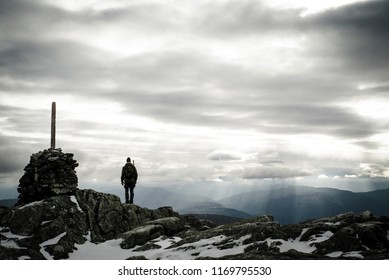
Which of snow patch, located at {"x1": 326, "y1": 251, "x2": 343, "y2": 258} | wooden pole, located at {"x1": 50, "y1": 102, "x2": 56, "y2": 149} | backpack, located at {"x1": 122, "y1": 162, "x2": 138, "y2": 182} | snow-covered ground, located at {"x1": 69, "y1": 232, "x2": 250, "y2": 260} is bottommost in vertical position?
snow-covered ground, located at {"x1": 69, "y1": 232, "x2": 250, "y2": 260}

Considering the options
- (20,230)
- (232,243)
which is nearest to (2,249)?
(20,230)

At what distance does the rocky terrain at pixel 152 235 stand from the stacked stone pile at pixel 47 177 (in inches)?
59.0

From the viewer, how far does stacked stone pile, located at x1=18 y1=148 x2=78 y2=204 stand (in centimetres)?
3278

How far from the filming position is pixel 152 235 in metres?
28.8

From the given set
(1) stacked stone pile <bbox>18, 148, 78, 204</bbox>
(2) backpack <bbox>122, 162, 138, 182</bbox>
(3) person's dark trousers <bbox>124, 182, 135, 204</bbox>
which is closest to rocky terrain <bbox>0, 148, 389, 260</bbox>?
(1) stacked stone pile <bbox>18, 148, 78, 204</bbox>

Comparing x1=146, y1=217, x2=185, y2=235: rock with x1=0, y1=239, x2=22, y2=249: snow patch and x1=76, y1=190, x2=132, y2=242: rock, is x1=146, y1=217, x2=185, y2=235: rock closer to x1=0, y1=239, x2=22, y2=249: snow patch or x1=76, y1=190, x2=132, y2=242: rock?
x1=76, y1=190, x2=132, y2=242: rock

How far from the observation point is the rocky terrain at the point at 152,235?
65.6 ft

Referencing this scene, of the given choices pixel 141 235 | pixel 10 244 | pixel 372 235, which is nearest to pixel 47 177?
pixel 10 244

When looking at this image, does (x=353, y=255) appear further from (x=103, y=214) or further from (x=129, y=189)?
(x=129, y=189)

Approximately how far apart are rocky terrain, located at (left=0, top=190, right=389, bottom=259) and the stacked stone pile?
1497 mm

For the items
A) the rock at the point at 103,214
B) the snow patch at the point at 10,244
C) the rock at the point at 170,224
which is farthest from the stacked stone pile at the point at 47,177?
the rock at the point at 170,224

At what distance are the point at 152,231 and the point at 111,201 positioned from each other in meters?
6.57
